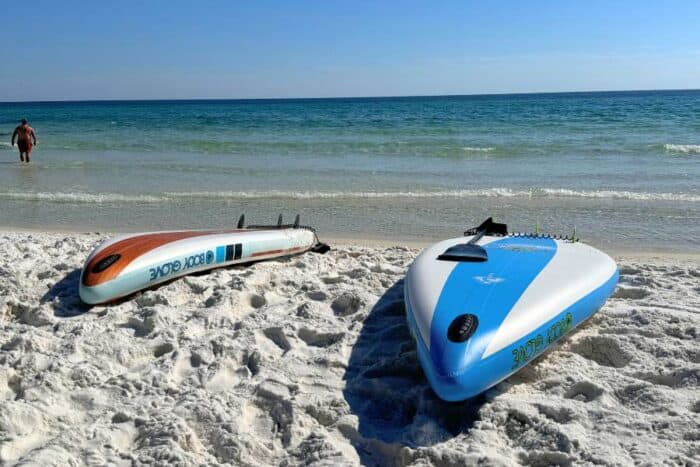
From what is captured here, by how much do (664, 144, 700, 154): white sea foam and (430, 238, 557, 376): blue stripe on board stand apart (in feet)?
38.2

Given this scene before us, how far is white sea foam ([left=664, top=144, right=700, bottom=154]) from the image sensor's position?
14312 millimetres

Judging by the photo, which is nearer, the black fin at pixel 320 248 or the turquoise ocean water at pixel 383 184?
the black fin at pixel 320 248

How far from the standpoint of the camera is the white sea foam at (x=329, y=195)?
357 inches

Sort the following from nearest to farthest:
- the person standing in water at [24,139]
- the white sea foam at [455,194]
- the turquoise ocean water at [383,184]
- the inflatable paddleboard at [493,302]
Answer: the inflatable paddleboard at [493,302] → the turquoise ocean water at [383,184] → the white sea foam at [455,194] → the person standing in water at [24,139]

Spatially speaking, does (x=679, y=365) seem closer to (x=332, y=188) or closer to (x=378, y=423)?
(x=378, y=423)

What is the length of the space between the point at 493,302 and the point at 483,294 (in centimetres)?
10

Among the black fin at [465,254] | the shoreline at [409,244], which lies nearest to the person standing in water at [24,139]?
the shoreline at [409,244]

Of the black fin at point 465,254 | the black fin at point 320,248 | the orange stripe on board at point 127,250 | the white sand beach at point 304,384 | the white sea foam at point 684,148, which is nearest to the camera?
the white sand beach at point 304,384

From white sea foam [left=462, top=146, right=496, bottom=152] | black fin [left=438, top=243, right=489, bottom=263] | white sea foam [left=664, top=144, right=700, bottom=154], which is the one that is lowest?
black fin [left=438, top=243, right=489, bottom=263]

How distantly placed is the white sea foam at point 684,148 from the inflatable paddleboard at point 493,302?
11444mm

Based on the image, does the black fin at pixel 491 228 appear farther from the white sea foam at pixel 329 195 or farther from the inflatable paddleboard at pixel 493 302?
the white sea foam at pixel 329 195

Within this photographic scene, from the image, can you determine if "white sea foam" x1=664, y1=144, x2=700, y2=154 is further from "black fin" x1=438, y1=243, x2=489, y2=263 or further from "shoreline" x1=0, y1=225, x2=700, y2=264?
"black fin" x1=438, y1=243, x2=489, y2=263

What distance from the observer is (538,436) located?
9.09 feet

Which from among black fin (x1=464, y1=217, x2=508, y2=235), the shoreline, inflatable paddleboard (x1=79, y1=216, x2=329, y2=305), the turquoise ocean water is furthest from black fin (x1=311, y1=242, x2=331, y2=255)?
black fin (x1=464, y1=217, x2=508, y2=235)
